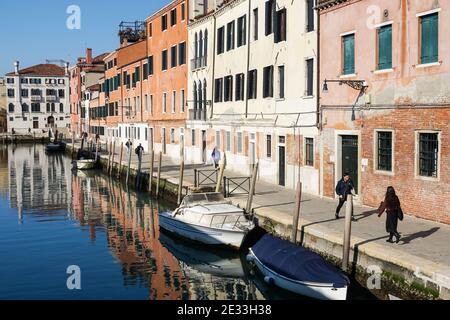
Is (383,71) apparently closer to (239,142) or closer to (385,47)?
(385,47)

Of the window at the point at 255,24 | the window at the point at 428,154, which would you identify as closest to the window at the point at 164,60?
the window at the point at 255,24

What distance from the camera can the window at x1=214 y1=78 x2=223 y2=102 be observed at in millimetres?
32103

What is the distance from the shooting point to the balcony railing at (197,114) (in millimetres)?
35094

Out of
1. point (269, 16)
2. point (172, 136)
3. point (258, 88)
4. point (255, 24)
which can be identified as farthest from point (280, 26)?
point (172, 136)

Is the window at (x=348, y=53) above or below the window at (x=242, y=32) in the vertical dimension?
below

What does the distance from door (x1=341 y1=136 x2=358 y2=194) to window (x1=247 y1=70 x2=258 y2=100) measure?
832 cm

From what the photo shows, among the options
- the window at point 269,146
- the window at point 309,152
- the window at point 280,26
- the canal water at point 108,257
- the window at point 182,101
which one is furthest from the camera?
the window at point 182,101

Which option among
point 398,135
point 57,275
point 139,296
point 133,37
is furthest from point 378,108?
point 133,37

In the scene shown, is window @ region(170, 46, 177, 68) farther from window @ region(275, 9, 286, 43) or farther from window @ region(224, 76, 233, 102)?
window @ region(275, 9, 286, 43)

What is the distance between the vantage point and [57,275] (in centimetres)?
1564

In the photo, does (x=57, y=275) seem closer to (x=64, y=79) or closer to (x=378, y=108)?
(x=378, y=108)

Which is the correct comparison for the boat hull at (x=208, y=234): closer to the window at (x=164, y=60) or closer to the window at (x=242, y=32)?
the window at (x=242, y=32)

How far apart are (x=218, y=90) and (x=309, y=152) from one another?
11550 mm

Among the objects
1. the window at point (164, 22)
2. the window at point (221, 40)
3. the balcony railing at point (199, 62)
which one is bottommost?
the balcony railing at point (199, 62)
